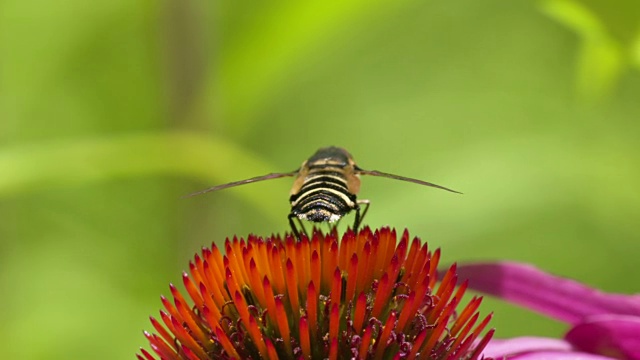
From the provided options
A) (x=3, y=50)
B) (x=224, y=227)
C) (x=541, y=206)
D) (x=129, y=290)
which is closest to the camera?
(x=224, y=227)

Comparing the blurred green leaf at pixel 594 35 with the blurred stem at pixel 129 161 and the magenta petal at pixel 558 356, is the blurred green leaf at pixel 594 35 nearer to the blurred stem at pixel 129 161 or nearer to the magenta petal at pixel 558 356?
the magenta petal at pixel 558 356

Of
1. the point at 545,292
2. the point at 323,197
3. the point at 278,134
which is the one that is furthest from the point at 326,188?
the point at 278,134

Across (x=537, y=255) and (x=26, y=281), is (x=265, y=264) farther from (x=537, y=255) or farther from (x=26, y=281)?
(x=537, y=255)

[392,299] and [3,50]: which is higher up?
[3,50]

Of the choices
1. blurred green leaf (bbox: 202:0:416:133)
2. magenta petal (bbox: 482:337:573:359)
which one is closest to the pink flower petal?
magenta petal (bbox: 482:337:573:359)

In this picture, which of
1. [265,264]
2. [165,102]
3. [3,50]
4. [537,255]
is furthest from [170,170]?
[537,255]

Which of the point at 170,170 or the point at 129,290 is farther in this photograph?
the point at 129,290
